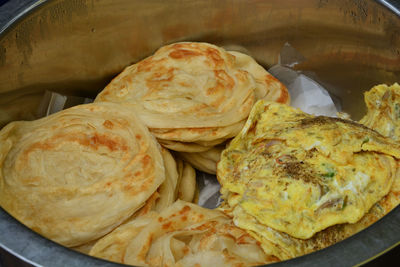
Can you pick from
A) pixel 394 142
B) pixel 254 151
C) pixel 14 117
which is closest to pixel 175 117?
pixel 254 151

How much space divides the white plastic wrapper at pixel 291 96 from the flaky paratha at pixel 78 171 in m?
0.32

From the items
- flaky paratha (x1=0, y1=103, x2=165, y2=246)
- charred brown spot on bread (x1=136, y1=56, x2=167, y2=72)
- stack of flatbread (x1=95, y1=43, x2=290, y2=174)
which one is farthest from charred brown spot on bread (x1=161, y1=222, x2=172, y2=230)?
charred brown spot on bread (x1=136, y1=56, x2=167, y2=72)

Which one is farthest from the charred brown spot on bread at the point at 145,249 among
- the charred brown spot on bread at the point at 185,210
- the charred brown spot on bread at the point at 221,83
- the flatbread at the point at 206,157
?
the charred brown spot on bread at the point at 221,83

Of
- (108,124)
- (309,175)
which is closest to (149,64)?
(108,124)

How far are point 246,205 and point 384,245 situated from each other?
0.63m

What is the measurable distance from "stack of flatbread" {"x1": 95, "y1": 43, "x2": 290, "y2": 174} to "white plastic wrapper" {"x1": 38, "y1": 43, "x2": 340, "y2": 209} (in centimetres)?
13

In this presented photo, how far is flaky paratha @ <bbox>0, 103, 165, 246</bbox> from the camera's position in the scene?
2.00 m

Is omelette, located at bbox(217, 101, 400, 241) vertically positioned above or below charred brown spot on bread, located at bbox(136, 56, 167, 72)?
below

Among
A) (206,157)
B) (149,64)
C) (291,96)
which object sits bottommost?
(206,157)

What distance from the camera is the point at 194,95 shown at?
251 centimetres

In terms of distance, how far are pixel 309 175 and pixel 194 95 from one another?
2.67 ft

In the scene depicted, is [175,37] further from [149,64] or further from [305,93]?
[305,93]

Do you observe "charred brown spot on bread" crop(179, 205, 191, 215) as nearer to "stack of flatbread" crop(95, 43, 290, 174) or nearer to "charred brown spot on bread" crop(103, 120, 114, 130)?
"stack of flatbread" crop(95, 43, 290, 174)

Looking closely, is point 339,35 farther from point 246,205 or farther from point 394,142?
point 246,205
